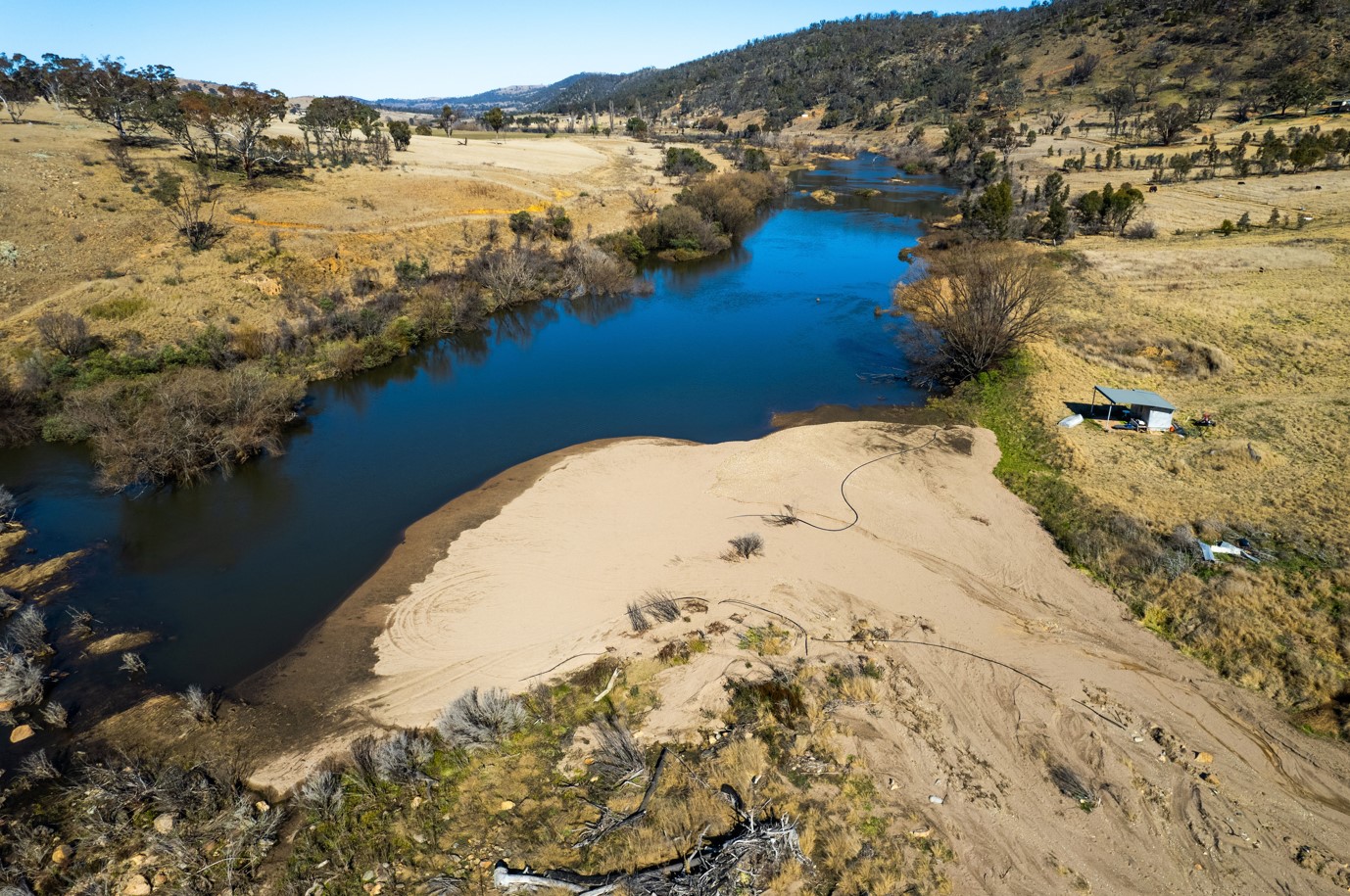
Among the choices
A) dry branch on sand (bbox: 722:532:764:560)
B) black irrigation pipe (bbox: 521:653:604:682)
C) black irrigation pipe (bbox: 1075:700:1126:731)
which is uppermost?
dry branch on sand (bbox: 722:532:764:560)

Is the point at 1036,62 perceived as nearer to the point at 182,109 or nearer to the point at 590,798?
the point at 182,109

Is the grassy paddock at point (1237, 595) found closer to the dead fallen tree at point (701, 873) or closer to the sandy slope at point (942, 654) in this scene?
the sandy slope at point (942, 654)

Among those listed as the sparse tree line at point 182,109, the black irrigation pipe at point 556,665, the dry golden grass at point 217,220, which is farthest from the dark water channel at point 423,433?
the sparse tree line at point 182,109

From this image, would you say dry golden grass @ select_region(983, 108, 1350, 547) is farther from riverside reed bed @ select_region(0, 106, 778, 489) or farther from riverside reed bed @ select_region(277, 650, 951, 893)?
riverside reed bed @ select_region(0, 106, 778, 489)

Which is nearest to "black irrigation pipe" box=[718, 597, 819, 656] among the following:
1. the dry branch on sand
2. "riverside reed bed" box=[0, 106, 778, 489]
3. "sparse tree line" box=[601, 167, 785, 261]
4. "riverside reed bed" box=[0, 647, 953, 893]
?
"riverside reed bed" box=[0, 647, 953, 893]

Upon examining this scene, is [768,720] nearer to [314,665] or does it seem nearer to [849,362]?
[314,665]

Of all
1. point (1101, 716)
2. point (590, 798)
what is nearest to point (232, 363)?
point (590, 798)
